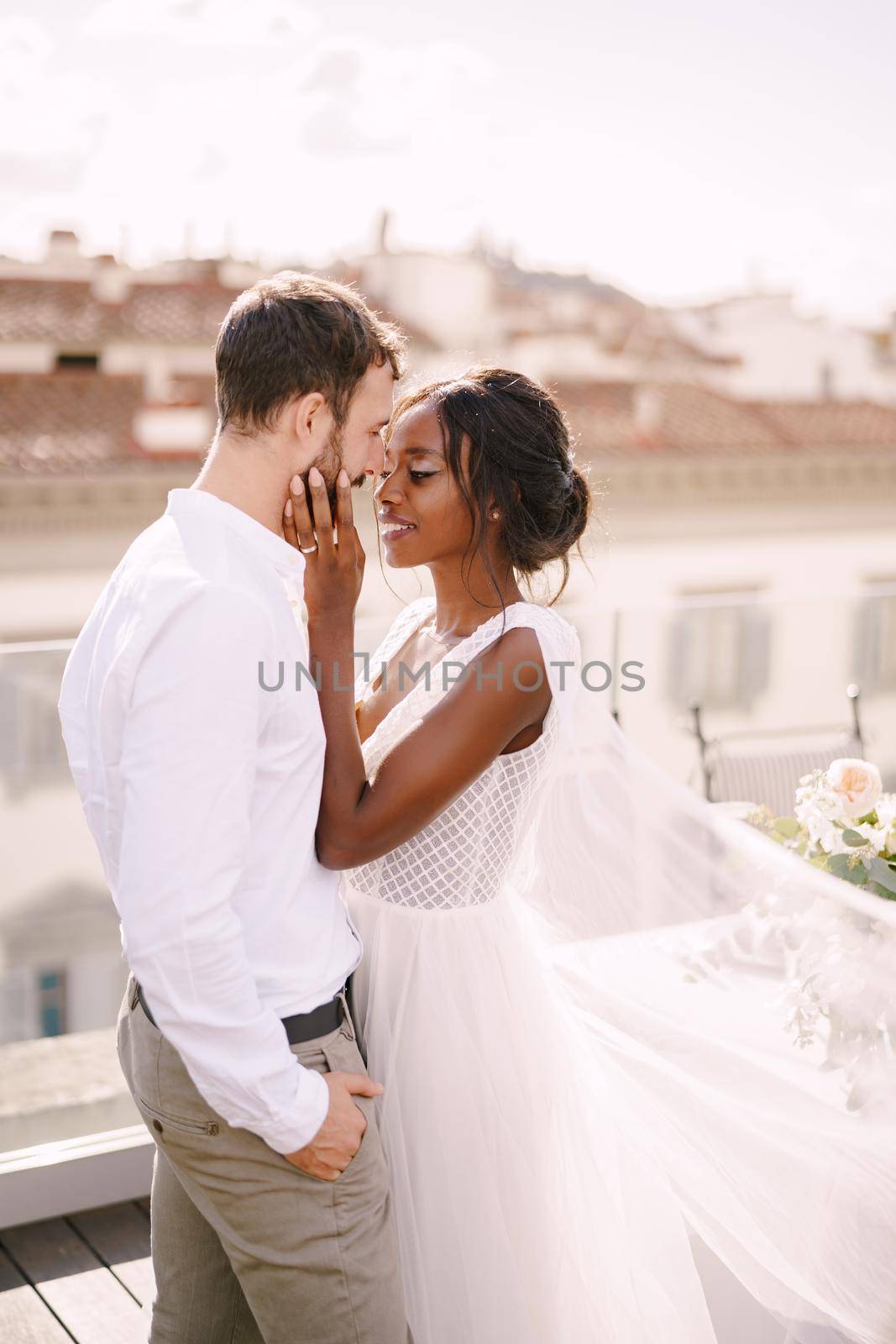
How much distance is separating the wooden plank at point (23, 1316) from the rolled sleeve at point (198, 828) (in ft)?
3.94

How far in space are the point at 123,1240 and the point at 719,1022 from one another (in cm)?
123

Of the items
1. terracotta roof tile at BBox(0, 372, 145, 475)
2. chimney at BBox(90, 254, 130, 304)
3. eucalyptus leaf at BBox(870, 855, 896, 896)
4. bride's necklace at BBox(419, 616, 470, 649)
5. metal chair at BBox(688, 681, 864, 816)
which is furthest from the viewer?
chimney at BBox(90, 254, 130, 304)

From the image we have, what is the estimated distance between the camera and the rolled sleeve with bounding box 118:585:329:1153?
1.08m

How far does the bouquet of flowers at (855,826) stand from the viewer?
1922mm

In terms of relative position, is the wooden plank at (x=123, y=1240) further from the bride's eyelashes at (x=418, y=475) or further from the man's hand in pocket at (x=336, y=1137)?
the bride's eyelashes at (x=418, y=475)

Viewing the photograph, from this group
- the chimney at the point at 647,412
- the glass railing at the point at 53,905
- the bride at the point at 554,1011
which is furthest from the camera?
the chimney at the point at 647,412

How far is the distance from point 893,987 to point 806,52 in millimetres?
24484

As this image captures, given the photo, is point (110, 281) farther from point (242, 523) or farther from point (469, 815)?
point (242, 523)

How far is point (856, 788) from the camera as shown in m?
1.93

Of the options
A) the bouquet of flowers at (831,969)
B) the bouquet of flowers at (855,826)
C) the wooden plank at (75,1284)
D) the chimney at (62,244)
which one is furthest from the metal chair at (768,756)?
the chimney at (62,244)

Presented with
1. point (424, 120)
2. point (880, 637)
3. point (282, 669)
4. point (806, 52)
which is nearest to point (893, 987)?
point (282, 669)

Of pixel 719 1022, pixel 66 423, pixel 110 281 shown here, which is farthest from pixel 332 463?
pixel 110 281

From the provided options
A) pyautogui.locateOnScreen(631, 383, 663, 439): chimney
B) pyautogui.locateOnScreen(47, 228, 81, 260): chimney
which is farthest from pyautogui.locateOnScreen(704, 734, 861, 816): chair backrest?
pyautogui.locateOnScreen(47, 228, 81, 260): chimney

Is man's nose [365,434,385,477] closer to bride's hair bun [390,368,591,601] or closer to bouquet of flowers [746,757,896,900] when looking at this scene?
bride's hair bun [390,368,591,601]
